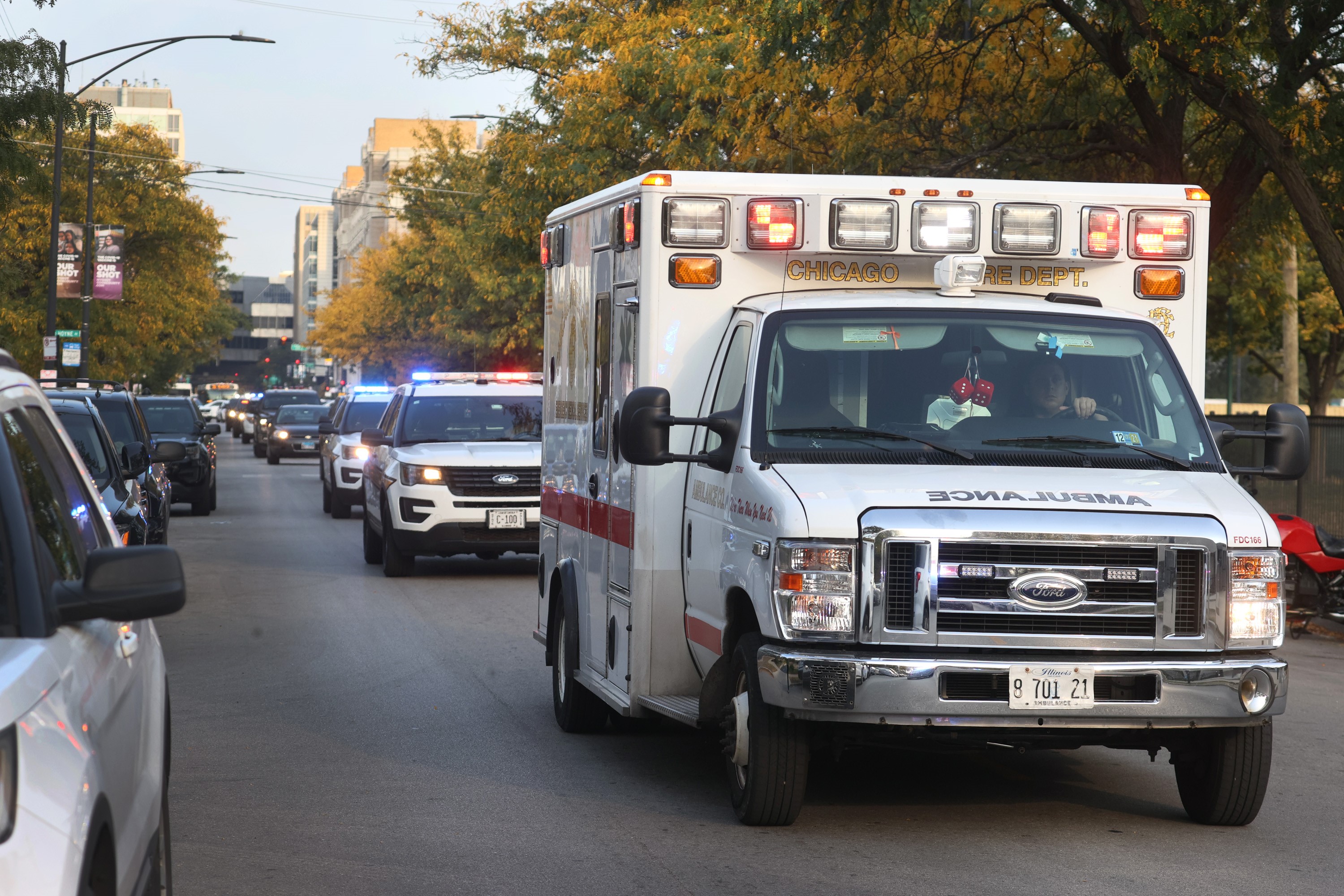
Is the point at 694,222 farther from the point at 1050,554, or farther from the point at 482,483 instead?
the point at 482,483

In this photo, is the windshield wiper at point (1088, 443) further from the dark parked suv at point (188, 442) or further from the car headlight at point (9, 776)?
the dark parked suv at point (188, 442)

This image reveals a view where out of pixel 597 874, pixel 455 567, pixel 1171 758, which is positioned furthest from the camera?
pixel 455 567

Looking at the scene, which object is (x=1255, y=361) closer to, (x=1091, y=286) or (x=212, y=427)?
(x=212, y=427)

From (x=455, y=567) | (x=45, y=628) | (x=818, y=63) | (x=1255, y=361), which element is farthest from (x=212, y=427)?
(x=1255, y=361)

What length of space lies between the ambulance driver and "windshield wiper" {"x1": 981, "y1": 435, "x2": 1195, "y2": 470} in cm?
13

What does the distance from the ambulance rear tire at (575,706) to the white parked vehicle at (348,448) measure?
A: 1529 centimetres

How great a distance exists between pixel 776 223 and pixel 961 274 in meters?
0.83

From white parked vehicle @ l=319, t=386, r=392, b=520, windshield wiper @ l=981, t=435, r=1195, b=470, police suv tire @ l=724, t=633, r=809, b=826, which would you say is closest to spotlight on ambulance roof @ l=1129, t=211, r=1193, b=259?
windshield wiper @ l=981, t=435, r=1195, b=470

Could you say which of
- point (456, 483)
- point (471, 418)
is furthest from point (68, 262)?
point (456, 483)

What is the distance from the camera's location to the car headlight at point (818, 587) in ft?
20.9

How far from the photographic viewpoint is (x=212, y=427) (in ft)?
82.4

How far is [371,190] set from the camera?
14900 centimetres

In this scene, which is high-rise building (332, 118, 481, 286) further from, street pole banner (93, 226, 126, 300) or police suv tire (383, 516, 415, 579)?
police suv tire (383, 516, 415, 579)

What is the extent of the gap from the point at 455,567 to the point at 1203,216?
12252 millimetres
